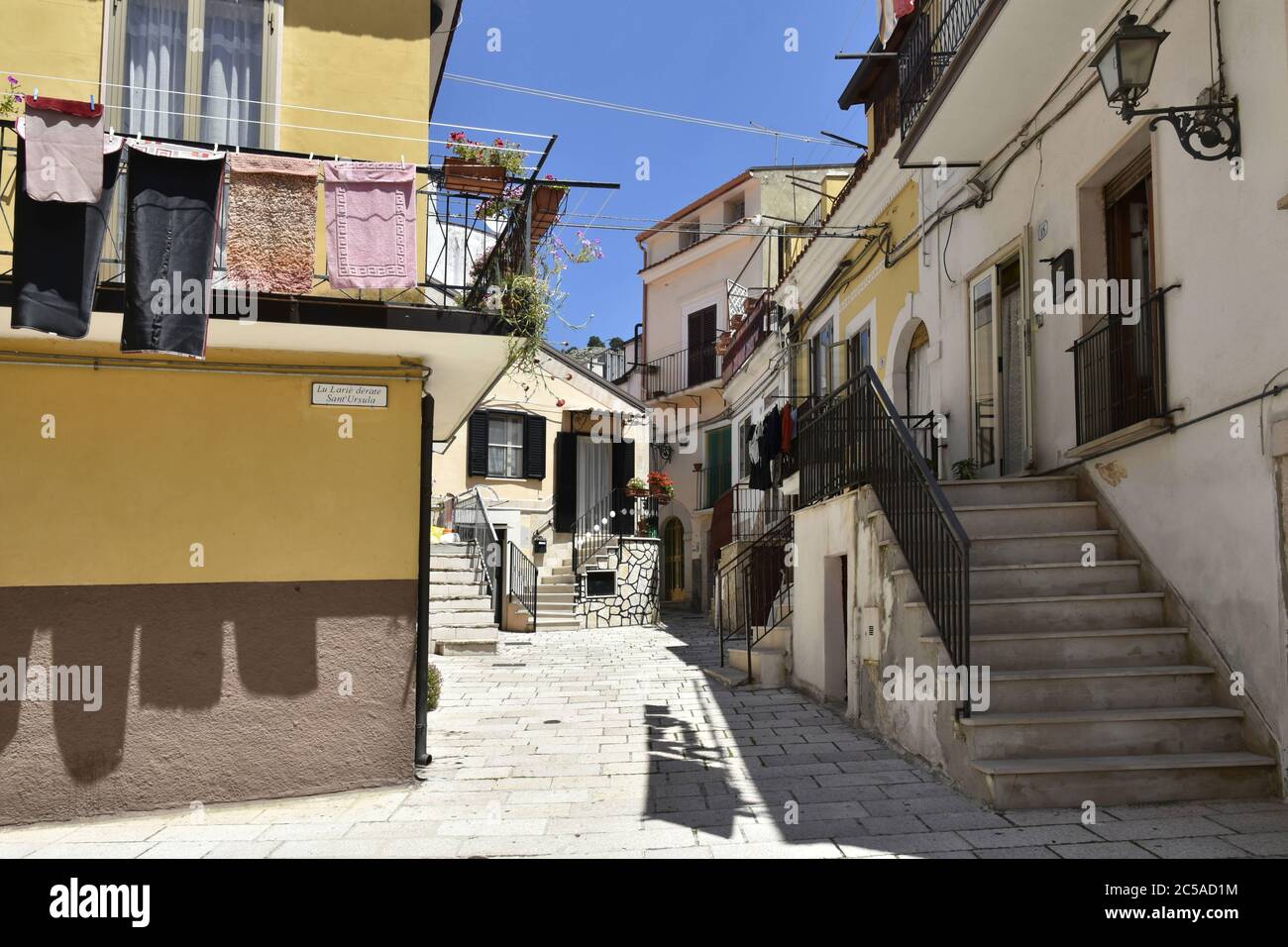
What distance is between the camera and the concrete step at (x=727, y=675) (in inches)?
441

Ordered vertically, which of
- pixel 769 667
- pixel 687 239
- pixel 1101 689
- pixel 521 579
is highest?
pixel 687 239

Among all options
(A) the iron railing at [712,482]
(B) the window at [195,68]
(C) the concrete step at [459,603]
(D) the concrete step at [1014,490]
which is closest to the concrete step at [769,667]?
(D) the concrete step at [1014,490]

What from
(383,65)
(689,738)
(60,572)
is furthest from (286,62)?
(689,738)

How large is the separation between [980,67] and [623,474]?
55.4 feet

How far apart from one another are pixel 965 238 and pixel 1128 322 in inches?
135

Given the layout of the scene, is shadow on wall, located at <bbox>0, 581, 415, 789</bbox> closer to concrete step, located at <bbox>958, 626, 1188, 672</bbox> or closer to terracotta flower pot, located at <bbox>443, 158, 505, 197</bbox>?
terracotta flower pot, located at <bbox>443, 158, 505, 197</bbox>

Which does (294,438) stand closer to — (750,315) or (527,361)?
(527,361)

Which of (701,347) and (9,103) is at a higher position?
(701,347)

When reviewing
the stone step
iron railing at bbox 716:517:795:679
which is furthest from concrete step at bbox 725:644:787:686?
the stone step

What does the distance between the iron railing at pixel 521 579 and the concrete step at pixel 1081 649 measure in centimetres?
1421

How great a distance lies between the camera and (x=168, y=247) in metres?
5.91

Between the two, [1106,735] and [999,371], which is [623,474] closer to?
[999,371]

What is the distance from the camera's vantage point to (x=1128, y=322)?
7117mm

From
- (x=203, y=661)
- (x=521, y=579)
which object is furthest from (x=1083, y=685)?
(x=521, y=579)
